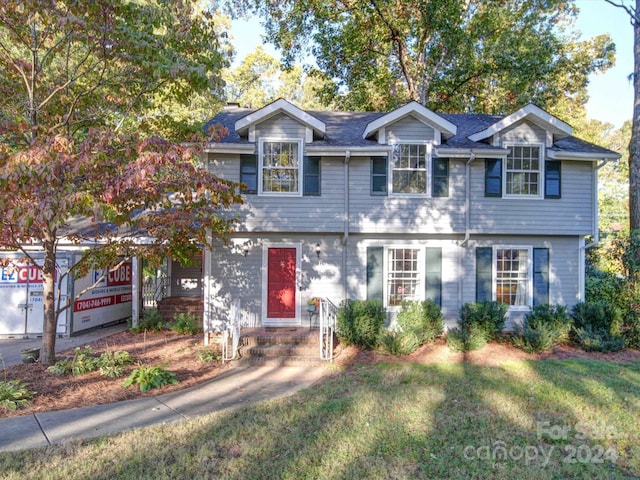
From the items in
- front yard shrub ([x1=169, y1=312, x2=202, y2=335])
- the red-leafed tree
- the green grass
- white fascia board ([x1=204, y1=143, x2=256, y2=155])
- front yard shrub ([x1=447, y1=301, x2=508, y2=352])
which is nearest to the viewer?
the green grass

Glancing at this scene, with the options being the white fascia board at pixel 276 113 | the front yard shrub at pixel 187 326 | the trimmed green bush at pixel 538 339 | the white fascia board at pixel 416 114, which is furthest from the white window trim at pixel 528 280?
the front yard shrub at pixel 187 326

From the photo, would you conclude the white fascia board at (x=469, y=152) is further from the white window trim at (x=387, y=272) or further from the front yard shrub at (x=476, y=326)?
the front yard shrub at (x=476, y=326)

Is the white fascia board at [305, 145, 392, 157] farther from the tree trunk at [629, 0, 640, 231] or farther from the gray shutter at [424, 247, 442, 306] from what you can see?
the tree trunk at [629, 0, 640, 231]

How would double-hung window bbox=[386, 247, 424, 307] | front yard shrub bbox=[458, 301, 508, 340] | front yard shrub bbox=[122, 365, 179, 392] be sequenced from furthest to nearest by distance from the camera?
double-hung window bbox=[386, 247, 424, 307], front yard shrub bbox=[458, 301, 508, 340], front yard shrub bbox=[122, 365, 179, 392]

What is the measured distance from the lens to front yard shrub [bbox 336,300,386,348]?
9.08m

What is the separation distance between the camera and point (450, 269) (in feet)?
35.7

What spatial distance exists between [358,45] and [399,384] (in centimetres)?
1489

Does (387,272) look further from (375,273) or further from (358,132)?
(358,132)

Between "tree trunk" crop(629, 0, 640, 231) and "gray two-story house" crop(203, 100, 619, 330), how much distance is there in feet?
5.45

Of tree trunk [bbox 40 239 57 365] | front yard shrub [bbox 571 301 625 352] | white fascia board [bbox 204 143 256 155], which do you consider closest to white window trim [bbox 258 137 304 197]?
white fascia board [bbox 204 143 256 155]

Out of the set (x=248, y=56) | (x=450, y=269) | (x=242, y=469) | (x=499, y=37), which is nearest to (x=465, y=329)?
(x=450, y=269)

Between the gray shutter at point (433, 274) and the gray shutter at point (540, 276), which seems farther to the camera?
the gray shutter at point (540, 276)

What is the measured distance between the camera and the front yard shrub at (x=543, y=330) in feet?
29.6

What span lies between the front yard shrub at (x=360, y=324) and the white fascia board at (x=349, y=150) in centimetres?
357
